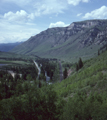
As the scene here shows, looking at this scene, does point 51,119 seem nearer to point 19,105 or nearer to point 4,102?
point 19,105

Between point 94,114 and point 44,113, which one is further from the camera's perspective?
point 44,113

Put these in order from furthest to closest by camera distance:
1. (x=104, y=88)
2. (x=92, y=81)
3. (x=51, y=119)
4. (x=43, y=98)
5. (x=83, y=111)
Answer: (x=92, y=81) → (x=104, y=88) → (x=43, y=98) → (x=51, y=119) → (x=83, y=111)

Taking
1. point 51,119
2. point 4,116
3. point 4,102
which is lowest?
point 51,119

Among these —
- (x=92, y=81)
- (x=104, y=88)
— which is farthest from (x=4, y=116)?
Result: (x=92, y=81)

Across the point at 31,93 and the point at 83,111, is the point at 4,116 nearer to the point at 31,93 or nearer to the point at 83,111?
A: the point at 31,93

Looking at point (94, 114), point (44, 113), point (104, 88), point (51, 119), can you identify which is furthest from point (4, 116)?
point (104, 88)

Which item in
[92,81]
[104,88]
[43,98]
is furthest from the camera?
[92,81]

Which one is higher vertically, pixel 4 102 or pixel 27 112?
pixel 4 102

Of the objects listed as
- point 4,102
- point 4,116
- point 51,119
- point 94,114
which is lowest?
point 51,119

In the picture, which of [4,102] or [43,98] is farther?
[43,98]
